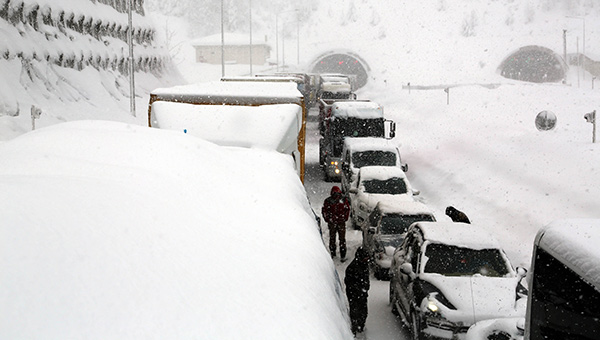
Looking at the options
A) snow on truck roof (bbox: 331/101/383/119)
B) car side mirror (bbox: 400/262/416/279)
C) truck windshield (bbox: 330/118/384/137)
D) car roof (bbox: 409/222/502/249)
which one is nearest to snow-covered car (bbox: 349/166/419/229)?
car roof (bbox: 409/222/502/249)

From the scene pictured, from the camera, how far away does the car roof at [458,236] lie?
373 inches

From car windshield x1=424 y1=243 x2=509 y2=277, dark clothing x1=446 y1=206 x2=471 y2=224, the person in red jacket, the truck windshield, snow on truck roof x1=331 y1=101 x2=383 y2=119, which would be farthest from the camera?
snow on truck roof x1=331 y1=101 x2=383 y2=119

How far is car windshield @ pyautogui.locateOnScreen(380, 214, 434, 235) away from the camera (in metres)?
12.6

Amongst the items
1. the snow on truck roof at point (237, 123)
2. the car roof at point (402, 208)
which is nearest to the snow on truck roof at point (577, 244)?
the snow on truck roof at point (237, 123)

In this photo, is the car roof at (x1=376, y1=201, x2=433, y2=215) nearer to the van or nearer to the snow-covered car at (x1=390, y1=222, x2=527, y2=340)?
the snow-covered car at (x1=390, y1=222, x2=527, y2=340)

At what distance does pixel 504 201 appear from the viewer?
61.3ft

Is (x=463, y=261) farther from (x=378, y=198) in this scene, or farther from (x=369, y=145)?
(x=369, y=145)

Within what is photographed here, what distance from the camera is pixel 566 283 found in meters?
4.74

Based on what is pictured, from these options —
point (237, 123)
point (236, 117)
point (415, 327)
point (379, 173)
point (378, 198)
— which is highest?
point (236, 117)

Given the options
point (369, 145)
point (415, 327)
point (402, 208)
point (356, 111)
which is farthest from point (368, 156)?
point (415, 327)

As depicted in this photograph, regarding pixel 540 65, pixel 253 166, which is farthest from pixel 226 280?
pixel 540 65

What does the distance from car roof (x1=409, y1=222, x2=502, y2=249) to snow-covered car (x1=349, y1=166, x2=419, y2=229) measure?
4.97m

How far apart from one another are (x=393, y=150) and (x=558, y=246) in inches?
608

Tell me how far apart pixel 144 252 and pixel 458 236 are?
7.06 metres
